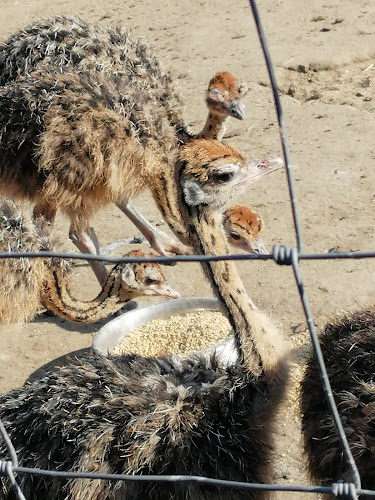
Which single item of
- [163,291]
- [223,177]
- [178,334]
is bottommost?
[178,334]

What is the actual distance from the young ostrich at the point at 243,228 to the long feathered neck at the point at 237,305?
4.05ft

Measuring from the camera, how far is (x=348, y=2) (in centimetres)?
878

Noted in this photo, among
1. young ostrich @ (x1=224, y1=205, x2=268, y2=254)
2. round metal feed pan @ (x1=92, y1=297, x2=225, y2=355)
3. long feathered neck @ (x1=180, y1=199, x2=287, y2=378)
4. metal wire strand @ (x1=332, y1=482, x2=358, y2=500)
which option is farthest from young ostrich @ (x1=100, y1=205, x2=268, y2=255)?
metal wire strand @ (x1=332, y1=482, x2=358, y2=500)

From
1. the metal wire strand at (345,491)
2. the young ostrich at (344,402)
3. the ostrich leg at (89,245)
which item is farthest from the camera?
the ostrich leg at (89,245)

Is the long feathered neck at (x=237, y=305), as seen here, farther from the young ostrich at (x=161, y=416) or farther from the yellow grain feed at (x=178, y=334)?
the yellow grain feed at (x=178, y=334)

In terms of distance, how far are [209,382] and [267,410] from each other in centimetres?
26

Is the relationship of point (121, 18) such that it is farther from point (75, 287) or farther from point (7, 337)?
point (7, 337)

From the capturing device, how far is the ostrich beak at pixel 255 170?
4008mm

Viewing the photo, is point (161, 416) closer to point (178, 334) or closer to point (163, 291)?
point (178, 334)

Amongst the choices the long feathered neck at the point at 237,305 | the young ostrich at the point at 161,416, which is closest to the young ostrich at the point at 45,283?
the long feathered neck at the point at 237,305

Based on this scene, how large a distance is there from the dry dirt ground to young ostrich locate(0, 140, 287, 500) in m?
0.30

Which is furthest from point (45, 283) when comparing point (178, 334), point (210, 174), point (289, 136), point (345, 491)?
point (345, 491)

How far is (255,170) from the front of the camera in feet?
13.3

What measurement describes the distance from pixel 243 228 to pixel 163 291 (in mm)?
698
